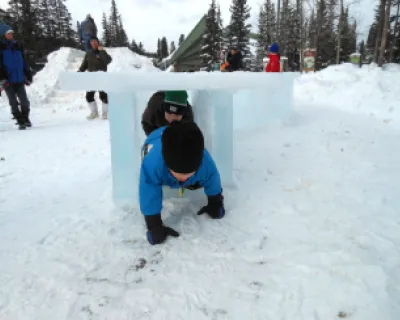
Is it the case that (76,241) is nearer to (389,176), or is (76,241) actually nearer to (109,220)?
(109,220)

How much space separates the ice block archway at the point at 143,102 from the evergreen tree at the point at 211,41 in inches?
1075

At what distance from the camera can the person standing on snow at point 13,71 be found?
5.20 meters

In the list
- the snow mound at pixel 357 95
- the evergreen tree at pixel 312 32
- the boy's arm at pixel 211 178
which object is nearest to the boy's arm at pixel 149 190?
the boy's arm at pixel 211 178

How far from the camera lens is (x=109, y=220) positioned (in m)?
2.17

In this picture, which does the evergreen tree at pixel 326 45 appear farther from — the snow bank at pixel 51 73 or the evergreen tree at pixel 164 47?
the evergreen tree at pixel 164 47

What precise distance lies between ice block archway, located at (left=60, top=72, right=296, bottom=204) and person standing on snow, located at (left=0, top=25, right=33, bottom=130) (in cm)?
406

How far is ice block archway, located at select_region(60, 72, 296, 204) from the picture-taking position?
198 cm

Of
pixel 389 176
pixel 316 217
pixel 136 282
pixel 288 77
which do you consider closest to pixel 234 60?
pixel 288 77

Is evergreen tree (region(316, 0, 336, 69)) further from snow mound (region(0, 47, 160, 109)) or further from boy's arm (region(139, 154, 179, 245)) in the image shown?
boy's arm (region(139, 154, 179, 245))

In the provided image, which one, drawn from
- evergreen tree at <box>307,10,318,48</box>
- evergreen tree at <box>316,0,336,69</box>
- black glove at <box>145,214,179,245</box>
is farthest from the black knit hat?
evergreen tree at <box>316,0,336,69</box>

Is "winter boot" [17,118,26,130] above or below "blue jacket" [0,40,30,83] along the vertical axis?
below

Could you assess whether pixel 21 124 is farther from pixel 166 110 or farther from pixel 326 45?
pixel 326 45

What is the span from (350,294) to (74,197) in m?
2.14

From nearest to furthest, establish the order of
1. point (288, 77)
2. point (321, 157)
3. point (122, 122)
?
point (122, 122)
point (321, 157)
point (288, 77)
